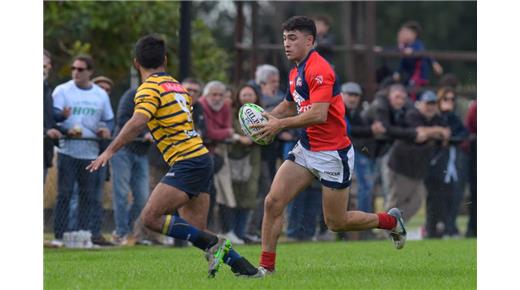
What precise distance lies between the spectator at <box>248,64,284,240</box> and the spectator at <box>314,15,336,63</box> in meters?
1.36

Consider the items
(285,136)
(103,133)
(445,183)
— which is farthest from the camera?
(445,183)

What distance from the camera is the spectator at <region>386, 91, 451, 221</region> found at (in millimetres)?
18109

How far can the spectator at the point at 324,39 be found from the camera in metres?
18.6

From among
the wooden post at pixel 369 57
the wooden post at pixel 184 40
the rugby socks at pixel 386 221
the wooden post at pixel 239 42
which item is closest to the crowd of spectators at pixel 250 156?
the wooden post at pixel 184 40

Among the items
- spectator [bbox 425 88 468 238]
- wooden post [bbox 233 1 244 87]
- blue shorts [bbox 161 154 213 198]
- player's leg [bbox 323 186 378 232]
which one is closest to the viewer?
blue shorts [bbox 161 154 213 198]

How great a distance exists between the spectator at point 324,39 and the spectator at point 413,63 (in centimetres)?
261

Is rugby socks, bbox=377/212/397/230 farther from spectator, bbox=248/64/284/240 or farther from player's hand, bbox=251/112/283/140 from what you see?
spectator, bbox=248/64/284/240

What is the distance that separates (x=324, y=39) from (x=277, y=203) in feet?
26.7

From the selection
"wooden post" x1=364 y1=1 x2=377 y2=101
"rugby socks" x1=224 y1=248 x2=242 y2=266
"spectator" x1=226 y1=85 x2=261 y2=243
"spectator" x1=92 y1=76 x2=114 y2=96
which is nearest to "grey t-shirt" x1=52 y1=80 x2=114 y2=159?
"spectator" x1=92 y1=76 x2=114 y2=96

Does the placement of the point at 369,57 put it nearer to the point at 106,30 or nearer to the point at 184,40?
the point at 106,30

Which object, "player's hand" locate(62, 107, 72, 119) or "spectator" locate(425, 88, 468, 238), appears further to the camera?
"spectator" locate(425, 88, 468, 238)

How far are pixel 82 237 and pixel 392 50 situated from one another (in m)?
7.83

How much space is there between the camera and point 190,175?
34.8ft

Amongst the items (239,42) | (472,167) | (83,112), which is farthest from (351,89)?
(239,42)
